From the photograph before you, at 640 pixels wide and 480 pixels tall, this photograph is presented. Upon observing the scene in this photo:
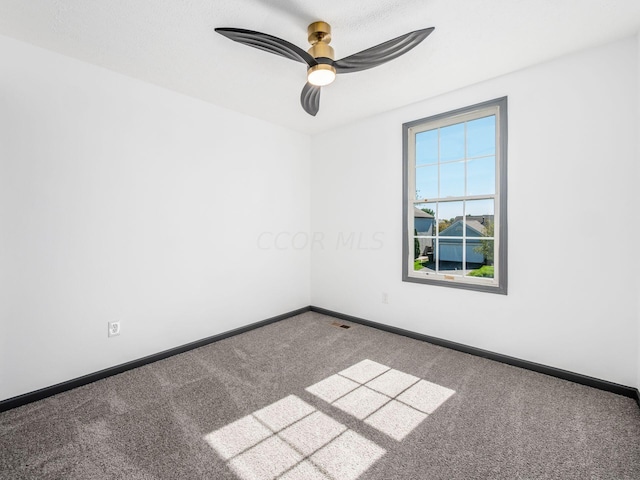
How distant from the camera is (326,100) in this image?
10.5 ft

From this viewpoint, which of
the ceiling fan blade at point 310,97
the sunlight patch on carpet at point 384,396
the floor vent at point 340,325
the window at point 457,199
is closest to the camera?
the sunlight patch on carpet at point 384,396

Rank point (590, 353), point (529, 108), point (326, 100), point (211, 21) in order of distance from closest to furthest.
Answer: point (211, 21) < point (590, 353) < point (529, 108) < point (326, 100)

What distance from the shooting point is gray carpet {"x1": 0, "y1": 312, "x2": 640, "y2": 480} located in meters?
1.58

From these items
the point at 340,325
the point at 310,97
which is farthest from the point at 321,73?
the point at 340,325

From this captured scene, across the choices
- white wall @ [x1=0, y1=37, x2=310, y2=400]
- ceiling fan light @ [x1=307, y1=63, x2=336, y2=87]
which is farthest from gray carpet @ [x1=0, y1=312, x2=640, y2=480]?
ceiling fan light @ [x1=307, y1=63, x2=336, y2=87]

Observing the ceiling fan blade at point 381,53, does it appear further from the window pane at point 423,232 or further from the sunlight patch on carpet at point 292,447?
the sunlight patch on carpet at point 292,447

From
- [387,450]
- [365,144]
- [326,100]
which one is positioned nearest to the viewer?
[387,450]

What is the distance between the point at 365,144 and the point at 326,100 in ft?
2.74

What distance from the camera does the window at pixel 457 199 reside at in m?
2.83

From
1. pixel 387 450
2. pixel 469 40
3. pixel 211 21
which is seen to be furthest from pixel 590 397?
pixel 211 21

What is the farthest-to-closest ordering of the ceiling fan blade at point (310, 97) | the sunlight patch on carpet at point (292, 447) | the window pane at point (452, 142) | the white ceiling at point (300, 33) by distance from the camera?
1. the window pane at point (452, 142)
2. the ceiling fan blade at point (310, 97)
3. the white ceiling at point (300, 33)
4. the sunlight patch on carpet at point (292, 447)

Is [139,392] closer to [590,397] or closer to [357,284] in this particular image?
[357,284]

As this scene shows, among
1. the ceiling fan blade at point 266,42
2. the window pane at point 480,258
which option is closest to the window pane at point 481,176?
the window pane at point 480,258

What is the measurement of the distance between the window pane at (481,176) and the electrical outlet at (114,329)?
11.6ft
